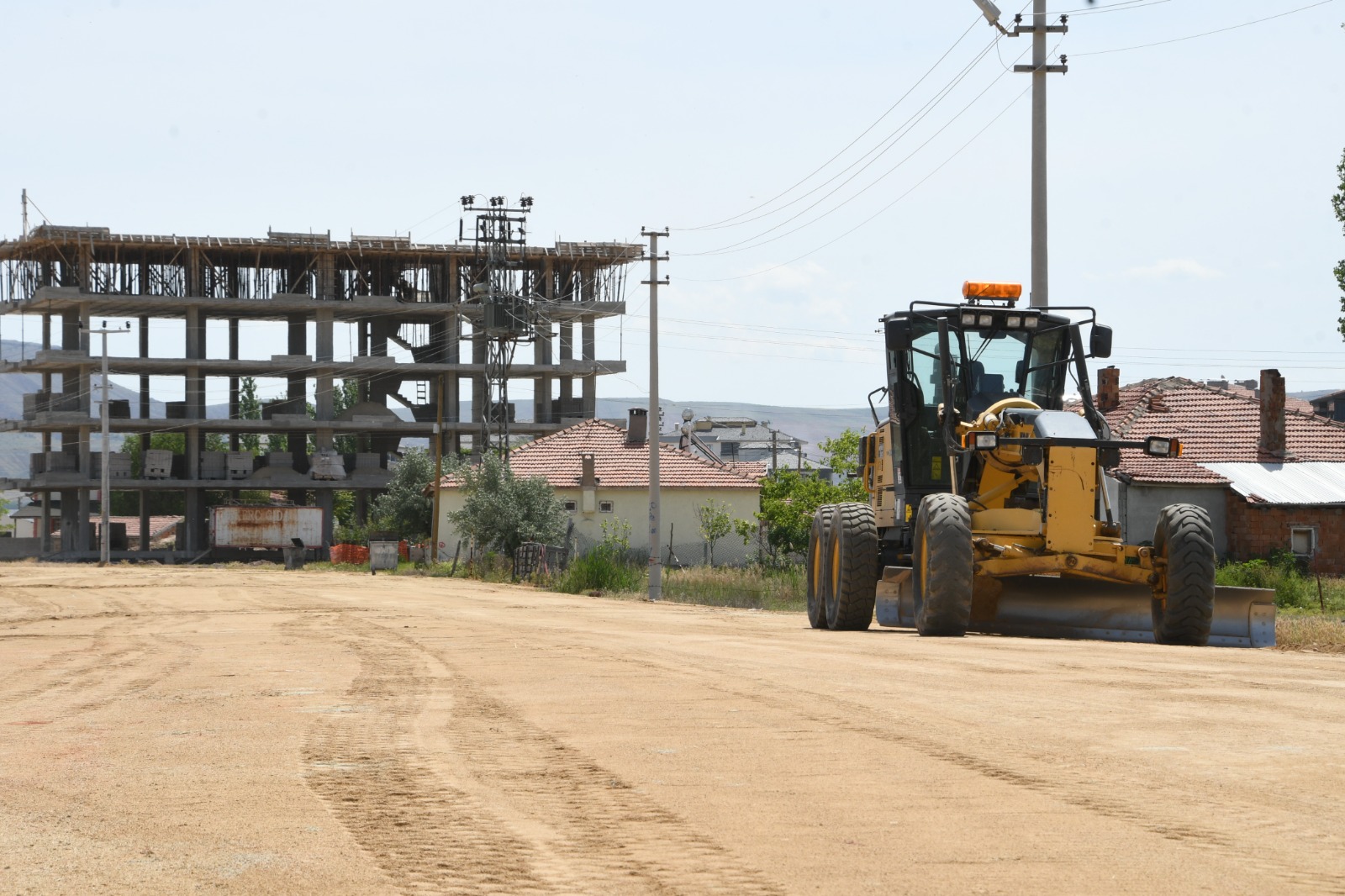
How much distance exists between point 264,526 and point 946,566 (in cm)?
6753

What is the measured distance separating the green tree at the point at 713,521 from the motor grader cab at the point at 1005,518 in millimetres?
42316

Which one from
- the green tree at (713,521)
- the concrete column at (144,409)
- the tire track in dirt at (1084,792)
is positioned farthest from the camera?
the concrete column at (144,409)

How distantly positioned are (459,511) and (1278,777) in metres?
48.3

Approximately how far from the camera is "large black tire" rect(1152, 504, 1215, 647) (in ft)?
46.6

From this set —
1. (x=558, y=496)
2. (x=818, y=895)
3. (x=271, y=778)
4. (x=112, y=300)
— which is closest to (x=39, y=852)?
(x=271, y=778)

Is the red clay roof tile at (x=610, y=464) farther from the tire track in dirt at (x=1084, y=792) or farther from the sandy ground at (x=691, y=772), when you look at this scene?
the tire track in dirt at (x=1084, y=792)

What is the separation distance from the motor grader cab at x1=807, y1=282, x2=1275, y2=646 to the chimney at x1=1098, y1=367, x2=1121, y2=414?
36332mm

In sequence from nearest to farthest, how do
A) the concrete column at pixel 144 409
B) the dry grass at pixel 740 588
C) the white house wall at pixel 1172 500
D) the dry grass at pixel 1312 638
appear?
the dry grass at pixel 1312 638, the dry grass at pixel 740 588, the white house wall at pixel 1172 500, the concrete column at pixel 144 409

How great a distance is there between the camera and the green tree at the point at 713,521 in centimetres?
6059

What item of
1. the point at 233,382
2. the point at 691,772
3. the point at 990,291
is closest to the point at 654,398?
the point at 990,291

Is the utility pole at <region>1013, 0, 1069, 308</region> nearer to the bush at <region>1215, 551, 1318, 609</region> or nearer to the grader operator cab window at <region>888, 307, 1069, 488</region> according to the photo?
the grader operator cab window at <region>888, 307, 1069, 488</region>

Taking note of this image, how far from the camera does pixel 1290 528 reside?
47500mm

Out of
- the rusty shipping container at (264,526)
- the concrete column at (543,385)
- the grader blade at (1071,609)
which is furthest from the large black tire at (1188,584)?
the concrete column at (543,385)

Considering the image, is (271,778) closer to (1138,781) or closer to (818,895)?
(818,895)
